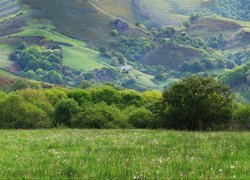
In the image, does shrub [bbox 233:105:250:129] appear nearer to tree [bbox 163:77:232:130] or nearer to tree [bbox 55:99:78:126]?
tree [bbox 163:77:232:130]

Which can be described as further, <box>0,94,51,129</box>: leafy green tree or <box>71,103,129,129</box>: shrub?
<box>71,103,129,129</box>: shrub

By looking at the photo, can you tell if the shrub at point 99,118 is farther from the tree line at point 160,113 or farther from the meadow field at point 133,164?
the meadow field at point 133,164

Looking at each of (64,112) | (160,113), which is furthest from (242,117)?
(64,112)

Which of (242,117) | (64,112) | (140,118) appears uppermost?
(242,117)

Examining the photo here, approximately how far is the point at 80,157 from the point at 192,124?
97.0 feet

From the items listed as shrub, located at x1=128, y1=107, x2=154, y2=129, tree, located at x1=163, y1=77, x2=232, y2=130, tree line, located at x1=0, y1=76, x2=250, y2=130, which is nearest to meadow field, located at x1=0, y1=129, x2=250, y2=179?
tree line, located at x1=0, y1=76, x2=250, y2=130

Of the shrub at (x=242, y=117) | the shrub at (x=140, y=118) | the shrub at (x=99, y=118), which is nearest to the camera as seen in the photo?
the shrub at (x=99, y=118)

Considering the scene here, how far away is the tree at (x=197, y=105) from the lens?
132 feet

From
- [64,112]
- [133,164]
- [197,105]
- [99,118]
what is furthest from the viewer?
[64,112]

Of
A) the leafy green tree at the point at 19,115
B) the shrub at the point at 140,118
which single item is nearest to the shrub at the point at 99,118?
the shrub at the point at 140,118

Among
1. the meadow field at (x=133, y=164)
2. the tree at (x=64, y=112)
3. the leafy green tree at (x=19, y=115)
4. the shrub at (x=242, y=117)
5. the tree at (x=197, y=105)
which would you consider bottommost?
the tree at (x=64, y=112)

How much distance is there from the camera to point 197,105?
132 feet

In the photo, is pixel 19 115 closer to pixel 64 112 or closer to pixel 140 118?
pixel 64 112

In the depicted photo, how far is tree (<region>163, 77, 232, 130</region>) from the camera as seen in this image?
40094 mm
